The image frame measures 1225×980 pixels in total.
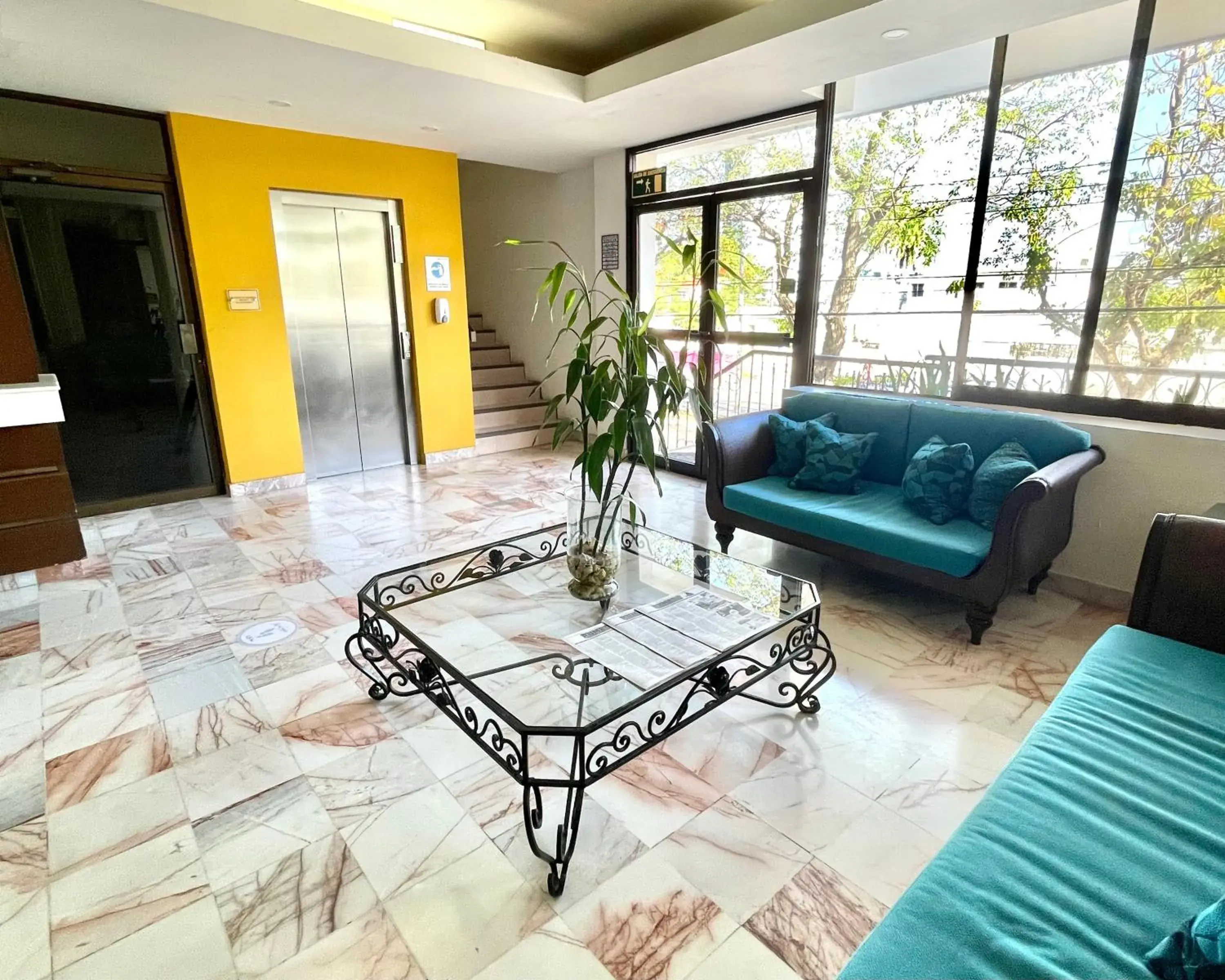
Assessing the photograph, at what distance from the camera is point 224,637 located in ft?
8.73

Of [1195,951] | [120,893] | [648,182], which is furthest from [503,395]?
[1195,951]

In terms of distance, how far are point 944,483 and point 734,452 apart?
40.2 inches

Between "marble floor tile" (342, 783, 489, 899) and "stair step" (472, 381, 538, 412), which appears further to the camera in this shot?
"stair step" (472, 381, 538, 412)

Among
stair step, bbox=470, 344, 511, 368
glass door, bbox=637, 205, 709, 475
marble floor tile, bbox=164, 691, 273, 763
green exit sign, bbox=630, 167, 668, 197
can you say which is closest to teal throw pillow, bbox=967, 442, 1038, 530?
glass door, bbox=637, 205, 709, 475

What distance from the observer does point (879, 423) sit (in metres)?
3.37

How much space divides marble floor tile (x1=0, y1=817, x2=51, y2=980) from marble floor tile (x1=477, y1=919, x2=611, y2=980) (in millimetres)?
953

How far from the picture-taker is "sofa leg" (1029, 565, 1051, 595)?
9.87ft

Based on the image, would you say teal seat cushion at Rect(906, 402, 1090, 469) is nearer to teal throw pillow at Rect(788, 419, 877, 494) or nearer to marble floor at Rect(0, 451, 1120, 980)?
teal throw pillow at Rect(788, 419, 877, 494)

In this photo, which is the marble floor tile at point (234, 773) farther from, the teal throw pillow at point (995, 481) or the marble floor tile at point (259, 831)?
the teal throw pillow at point (995, 481)

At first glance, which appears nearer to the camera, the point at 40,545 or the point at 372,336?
the point at 40,545

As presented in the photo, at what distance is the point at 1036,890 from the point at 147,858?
1.96 meters

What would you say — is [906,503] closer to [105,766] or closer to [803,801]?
[803,801]

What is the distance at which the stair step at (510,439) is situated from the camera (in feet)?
19.6

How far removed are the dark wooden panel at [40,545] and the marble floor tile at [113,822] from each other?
2243mm
